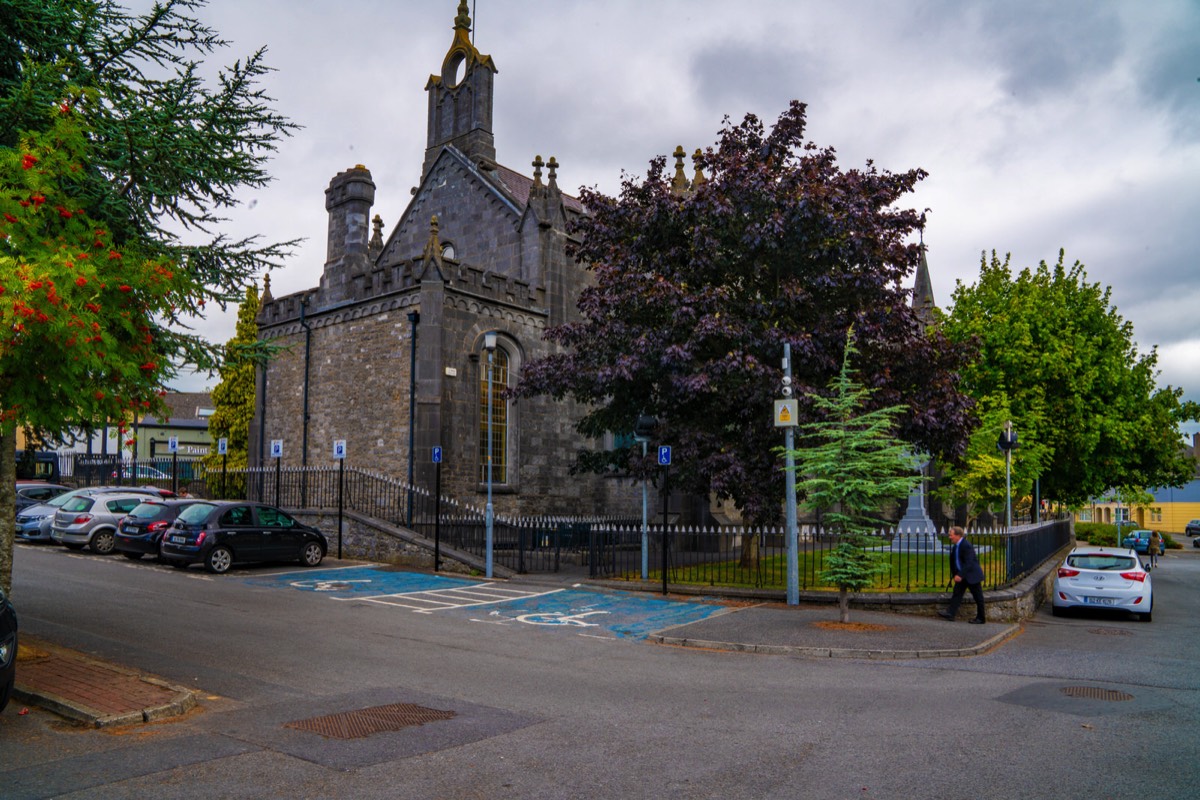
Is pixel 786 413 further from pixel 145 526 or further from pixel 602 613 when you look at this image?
pixel 145 526

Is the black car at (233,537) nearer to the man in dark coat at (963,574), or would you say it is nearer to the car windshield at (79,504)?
the car windshield at (79,504)

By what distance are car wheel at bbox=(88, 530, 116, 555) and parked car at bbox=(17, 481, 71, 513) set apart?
5670mm

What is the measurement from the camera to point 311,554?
827 inches

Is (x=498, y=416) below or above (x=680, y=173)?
below

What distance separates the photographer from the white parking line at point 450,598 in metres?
15.9

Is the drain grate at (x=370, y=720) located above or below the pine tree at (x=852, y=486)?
below

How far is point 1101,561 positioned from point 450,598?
42.6 ft

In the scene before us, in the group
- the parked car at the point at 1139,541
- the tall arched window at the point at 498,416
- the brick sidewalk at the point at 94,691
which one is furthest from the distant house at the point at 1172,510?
the brick sidewalk at the point at 94,691

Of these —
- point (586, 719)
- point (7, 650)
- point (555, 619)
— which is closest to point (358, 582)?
point (555, 619)

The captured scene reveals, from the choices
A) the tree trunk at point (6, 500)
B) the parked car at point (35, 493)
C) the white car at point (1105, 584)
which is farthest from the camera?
the parked car at point (35, 493)

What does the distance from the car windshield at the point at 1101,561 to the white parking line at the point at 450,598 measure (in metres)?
10.6

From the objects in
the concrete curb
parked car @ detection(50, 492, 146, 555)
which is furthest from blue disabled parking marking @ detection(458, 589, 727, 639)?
parked car @ detection(50, 492, 146, 555)

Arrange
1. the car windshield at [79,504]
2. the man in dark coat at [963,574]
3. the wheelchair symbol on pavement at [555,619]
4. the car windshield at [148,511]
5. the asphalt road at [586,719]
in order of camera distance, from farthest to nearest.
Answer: the car windshield at [79,504] < the car windshield at [148,511] < the man in dark coat at [963,574] < the wheelchair symbol on pavement at [555,619] < the asphalt road at [586,719]

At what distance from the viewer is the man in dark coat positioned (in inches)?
570
